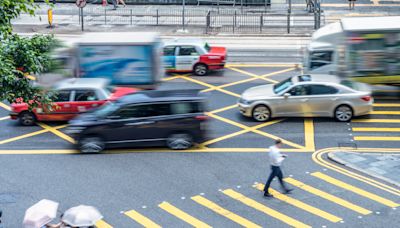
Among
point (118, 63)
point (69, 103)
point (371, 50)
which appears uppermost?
point (371, 50)

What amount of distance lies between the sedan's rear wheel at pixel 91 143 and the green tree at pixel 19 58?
223 inches

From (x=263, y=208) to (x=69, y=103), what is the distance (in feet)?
31.8

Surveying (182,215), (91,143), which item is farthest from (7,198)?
(182,215)

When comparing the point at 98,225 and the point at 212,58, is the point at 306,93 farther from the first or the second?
the point at 98,225

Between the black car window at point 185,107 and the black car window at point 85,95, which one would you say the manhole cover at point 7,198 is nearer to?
the black car window at point 185,107

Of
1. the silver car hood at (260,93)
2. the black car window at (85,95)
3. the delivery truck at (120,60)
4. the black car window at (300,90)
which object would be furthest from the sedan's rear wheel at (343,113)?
the black car window at (85,95)

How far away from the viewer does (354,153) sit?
21.0 metres

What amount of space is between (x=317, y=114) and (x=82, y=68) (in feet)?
31.9

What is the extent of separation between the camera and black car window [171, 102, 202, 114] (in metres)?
21.2

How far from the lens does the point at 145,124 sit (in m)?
21.2

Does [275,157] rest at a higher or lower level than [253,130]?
higher

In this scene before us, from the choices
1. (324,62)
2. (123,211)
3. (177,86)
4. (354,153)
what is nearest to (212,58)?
(177,86)

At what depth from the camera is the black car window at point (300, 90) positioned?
23812 mm

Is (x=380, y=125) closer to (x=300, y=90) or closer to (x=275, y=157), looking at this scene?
(x=300, y=90)
